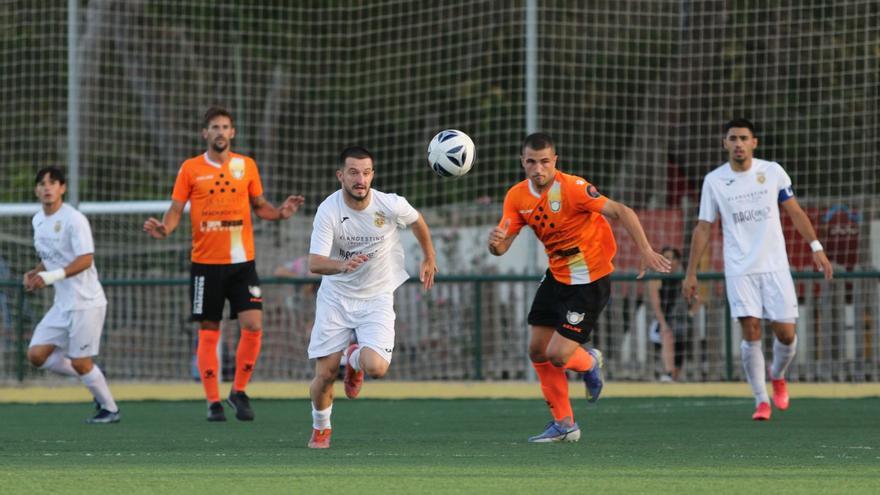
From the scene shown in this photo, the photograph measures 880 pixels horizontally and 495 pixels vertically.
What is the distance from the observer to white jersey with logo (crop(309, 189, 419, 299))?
9.02 meters

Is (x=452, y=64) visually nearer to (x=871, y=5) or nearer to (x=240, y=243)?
(x=871, y=5)

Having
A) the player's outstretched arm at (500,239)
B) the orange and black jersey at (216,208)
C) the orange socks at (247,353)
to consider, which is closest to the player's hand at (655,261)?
the player's outstretched arm at (500,239)

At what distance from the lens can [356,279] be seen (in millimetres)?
9094

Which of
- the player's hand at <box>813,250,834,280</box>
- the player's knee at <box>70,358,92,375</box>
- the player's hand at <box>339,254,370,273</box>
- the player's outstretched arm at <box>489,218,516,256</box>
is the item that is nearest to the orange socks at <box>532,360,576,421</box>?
the player's outstretched arm at <box>489,218,516,256</box>

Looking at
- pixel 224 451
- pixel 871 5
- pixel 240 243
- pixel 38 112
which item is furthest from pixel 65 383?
pixel 871 5

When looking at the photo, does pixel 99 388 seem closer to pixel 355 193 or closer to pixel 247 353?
pixel 247 353

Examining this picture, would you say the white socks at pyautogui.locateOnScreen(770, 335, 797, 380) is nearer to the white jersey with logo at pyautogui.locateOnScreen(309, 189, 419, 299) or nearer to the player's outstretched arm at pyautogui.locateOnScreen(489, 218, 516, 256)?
the player's outstretched arm at pyautogui.locateOnScreen(489, 218, 516, 256)

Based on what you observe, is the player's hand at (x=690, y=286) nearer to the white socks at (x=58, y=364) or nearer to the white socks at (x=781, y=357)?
the white socks at (x=781, y=357)

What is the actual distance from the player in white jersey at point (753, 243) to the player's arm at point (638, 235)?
7.65 feet

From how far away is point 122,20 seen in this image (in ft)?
67.6

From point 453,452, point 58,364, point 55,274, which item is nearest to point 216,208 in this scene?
point 55,274

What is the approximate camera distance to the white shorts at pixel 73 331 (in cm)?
1181

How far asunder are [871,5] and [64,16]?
11.4 meters

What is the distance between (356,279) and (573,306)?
137cm
